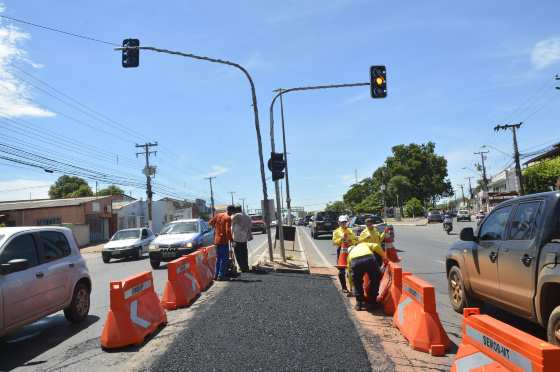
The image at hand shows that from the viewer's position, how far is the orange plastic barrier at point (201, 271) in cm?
1030

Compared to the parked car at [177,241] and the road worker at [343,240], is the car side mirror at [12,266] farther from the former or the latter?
the parked car at [177,241]

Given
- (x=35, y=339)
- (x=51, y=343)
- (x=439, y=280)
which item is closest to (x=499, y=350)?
(x=51, y=343)

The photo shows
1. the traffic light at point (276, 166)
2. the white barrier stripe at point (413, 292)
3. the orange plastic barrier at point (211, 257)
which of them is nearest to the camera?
the white barrier stripe at point (413, 292)

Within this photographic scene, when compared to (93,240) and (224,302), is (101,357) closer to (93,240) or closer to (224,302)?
(224,302)

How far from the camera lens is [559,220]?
521 centimetres

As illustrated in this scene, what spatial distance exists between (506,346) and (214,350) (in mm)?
3447

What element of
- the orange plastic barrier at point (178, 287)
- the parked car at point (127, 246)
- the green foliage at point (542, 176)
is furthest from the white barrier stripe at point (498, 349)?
the green foliage at point (542, 176)

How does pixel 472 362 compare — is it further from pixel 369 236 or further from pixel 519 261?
pixel 369 236

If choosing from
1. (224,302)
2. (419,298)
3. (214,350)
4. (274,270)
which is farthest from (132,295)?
(274,270)

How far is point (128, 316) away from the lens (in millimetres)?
6371

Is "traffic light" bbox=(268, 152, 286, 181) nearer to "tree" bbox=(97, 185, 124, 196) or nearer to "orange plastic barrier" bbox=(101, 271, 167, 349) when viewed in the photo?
"orange plastic barrier" bbox=(101, 271, 167, 349)

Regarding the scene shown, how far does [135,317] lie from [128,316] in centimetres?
15

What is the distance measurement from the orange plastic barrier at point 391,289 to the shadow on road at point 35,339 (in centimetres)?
484

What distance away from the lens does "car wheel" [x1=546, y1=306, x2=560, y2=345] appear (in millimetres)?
4586
